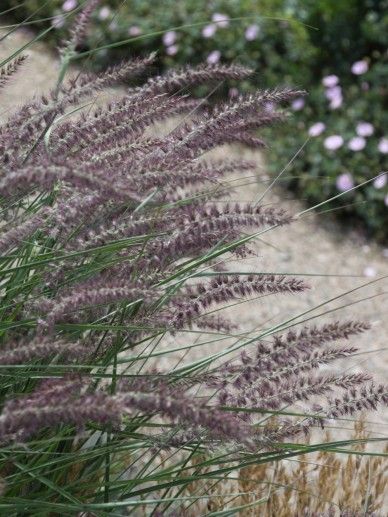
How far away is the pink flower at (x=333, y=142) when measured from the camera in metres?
6.01

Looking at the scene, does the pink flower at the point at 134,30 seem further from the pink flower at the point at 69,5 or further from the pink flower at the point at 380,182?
the pink flower at the point at 380,182

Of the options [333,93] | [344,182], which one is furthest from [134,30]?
[344,182]

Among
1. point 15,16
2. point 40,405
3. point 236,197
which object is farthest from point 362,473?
point 15,16

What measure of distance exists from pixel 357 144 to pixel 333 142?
14 centimetres

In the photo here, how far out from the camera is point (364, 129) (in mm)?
6023

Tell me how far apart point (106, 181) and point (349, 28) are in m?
5.49

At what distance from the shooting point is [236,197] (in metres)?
5.81

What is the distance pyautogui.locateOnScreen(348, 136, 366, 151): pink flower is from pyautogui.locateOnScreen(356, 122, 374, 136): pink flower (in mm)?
36

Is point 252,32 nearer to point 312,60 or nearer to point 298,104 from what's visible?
point 312,60

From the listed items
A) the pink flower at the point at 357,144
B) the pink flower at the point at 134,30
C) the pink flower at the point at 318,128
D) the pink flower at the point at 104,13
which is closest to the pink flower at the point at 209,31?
the pink flower at the point at 134,30

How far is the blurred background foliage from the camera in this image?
19.6 feet

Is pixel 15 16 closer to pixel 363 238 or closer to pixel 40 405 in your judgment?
pixel 363 238

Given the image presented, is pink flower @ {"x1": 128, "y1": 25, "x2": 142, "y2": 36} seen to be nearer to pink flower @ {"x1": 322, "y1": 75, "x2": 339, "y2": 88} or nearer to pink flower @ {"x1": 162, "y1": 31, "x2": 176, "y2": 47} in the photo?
pink flower @ {"x1": 162, "y1": 31, "x2": 176, "y2": 47}

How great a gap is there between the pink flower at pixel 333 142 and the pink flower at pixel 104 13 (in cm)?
210
